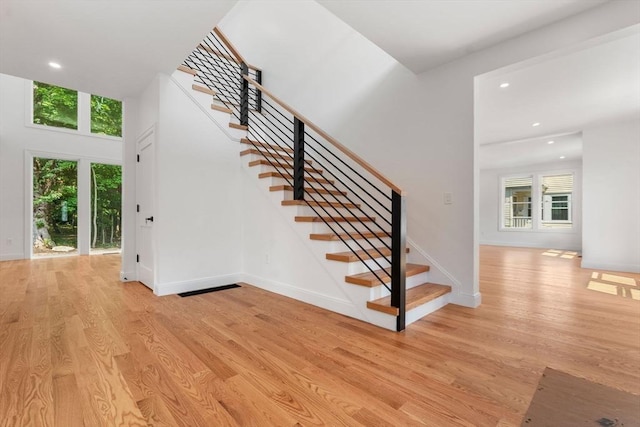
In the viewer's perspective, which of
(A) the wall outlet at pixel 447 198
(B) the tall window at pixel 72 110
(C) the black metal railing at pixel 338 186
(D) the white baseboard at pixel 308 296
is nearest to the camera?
(C) the black metal railing at pixel 338 186

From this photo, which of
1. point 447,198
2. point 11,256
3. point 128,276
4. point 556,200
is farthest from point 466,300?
point 11,256

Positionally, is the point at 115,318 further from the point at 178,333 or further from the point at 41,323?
the point at 178,333

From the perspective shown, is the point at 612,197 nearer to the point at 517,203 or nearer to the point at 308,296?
the point at 517,203

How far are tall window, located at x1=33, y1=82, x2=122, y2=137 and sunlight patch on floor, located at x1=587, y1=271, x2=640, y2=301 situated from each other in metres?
8.73

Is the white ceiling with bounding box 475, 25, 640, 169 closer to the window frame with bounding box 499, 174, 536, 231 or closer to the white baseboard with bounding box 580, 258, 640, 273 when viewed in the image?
the white baseboard with bounding box 580, 258, 640, 273

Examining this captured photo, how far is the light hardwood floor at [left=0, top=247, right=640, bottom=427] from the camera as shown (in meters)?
1.31

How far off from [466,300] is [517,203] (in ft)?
25.8

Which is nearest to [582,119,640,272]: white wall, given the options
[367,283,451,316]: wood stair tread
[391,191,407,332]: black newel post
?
[367,283,451,316]: wood stair tread

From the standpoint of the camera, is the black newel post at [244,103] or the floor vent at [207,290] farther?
the black newel post at [244,103]

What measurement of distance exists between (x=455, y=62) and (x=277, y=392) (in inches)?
127

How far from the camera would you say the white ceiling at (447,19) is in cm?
214

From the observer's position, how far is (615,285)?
378 cm

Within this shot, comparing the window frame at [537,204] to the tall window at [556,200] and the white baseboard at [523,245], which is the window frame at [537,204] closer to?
the tall window at [556,200]

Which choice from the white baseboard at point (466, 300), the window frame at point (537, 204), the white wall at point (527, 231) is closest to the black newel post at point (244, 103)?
the white baseboard at point (466, 300)
